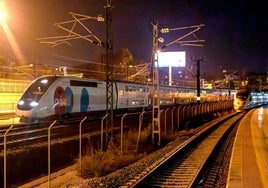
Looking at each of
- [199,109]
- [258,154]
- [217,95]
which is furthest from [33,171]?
[217,95]

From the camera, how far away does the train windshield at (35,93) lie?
30966 mm

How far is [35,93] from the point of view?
31.5 metres

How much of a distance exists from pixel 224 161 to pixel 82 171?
6443 millimetres

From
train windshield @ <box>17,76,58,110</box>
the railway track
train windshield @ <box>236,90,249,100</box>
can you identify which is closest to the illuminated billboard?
train windshield @ <box>236,90,249,100</box>

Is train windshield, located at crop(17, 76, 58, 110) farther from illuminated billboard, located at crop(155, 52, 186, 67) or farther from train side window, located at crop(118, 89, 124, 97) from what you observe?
illuminated billboard, located at crop(155, 52, 186, 67)

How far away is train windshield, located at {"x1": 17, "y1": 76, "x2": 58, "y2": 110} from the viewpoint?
3097 centimetres

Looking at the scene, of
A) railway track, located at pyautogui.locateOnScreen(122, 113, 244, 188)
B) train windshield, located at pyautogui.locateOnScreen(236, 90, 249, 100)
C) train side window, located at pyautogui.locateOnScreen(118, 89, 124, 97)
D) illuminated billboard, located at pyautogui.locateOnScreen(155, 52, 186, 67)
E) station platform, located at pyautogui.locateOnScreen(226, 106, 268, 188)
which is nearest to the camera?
station platform, located at pyautogui.locateOnScreen(226, 106, 268, 188)

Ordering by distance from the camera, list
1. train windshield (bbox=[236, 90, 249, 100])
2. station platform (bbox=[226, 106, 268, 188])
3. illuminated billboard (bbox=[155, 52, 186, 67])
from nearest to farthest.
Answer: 1. station platform (bbox=[226, 106, 268, 188])
2. train windshield (bbox=[236, 90, 249, 100])
3. illuminated billboard (bbox=[155, 52, 186, 67])

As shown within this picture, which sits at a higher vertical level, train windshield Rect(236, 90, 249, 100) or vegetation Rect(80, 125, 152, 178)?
train windshield Rect(236, 90, 249, 100)

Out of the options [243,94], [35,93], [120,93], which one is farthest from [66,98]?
[243,94]

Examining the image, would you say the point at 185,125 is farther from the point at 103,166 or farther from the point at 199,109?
the point at 103,166

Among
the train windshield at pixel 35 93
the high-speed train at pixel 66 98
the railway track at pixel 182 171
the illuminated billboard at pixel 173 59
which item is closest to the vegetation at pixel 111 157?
the railway track at pixel 182 171

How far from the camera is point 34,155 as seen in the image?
51.9 ft

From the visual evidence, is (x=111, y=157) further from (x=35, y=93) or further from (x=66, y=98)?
(x=66, y=98)
